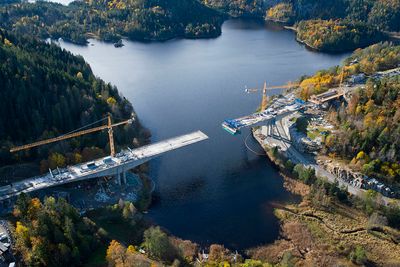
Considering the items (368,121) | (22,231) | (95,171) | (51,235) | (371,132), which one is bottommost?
(51,235)

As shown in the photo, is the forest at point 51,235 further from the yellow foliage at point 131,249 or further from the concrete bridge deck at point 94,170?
the concrete bridge deck at point 94,170

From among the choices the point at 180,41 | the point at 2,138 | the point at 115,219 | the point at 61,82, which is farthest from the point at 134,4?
the point at 115,219

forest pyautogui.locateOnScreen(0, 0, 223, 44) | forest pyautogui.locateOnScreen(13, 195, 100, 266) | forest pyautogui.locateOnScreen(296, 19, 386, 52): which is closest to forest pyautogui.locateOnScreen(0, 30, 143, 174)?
forest pyautogui.locateOnScreen(13, 195, 100, 266)

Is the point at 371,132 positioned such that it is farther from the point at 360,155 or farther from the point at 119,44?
Result: the point at 119,44

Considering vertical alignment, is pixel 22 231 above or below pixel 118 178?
above

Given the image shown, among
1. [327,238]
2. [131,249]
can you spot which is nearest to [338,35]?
[327,238]

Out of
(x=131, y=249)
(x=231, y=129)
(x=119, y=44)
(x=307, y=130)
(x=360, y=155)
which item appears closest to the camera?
(x=131, y=249)
